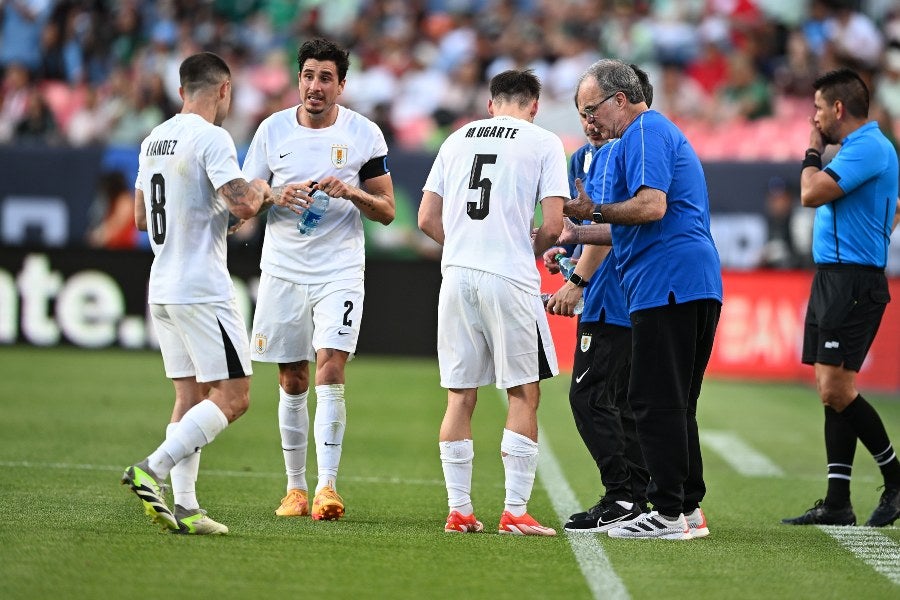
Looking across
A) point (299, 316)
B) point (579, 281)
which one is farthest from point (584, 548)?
point (299, 316)

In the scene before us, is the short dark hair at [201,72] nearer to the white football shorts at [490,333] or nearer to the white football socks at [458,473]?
the white football shorts at [490,333]

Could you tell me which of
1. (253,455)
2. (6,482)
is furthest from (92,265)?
(6,482)

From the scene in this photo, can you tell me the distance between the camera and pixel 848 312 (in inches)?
320

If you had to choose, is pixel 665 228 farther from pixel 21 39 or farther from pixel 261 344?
pixel 21 39

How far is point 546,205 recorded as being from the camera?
7.13m

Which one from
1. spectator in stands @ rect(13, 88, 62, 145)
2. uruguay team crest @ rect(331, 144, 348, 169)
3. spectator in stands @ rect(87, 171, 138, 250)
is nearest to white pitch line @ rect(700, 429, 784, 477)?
uruguay team crest @ rect(331, 144, 348, 169)

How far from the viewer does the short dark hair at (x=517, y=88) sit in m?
7.29

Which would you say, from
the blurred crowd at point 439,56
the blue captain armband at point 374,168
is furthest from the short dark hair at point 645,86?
the blurred crowd at point 439,56

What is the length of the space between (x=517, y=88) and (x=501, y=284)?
1.03 meters

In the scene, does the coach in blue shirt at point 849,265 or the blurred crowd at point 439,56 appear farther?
the blurred crowd at point 439,56

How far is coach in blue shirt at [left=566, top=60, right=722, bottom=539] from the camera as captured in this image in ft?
22.5

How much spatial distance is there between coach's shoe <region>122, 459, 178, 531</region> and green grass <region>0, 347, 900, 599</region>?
0.15 meters

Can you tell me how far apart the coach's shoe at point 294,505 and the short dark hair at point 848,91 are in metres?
3.78

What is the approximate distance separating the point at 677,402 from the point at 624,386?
82 cm
